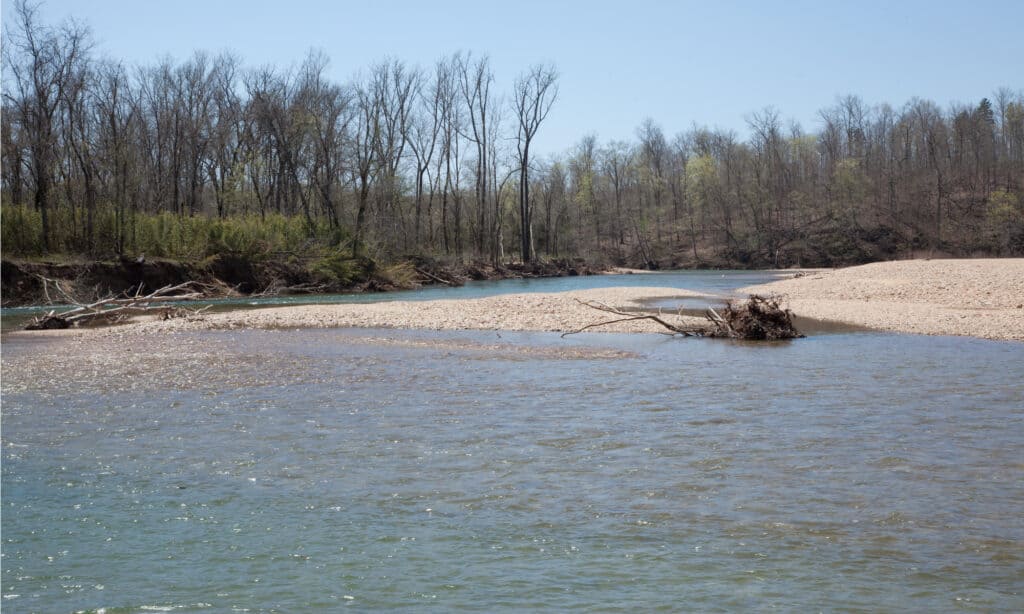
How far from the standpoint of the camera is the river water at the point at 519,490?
6066 mm

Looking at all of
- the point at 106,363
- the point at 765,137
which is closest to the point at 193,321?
the point at 106,363

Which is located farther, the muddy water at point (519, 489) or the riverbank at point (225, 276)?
the riverbank at point (225, 276)

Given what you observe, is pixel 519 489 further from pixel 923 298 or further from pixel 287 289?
pixel 287 289

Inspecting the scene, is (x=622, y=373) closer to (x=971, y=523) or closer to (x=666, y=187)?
(x=971, y=523)

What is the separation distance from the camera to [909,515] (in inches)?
295

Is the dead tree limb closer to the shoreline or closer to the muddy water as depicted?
the shoreline

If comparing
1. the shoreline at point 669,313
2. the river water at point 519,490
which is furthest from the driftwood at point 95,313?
the river water at point 519,490

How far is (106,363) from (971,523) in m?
16.3

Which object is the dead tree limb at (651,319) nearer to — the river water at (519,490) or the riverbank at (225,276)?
the river water at (519,490)

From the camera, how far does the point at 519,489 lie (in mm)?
8492

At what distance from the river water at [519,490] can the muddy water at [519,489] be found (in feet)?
0.11

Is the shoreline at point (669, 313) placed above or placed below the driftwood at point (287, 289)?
below

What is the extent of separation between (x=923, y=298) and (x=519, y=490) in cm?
2510

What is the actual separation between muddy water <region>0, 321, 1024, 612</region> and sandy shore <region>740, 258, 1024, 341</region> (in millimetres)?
6315
